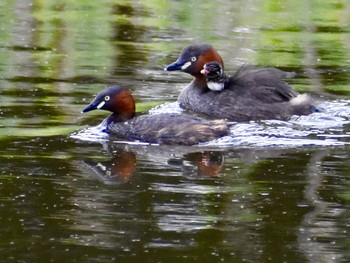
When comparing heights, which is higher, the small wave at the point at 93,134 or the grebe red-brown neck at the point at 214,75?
the grebe red-brown neck at the point at 214,75

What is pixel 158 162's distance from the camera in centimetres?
925

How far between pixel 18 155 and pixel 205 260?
9.93 ft

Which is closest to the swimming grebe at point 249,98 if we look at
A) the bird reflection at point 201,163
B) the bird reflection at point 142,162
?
the bird reflection at point 142,162

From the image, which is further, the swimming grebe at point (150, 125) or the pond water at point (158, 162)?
the swimming grebe at point (150, 125)

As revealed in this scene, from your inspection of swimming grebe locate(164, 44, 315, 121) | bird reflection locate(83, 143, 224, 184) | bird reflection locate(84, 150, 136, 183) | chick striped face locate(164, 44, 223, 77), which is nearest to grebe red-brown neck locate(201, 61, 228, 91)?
swimming grebe locate(164, 44, 315, 121)

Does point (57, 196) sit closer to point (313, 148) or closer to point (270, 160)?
point (270, 160)

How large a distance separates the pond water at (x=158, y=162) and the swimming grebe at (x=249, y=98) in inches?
7.9

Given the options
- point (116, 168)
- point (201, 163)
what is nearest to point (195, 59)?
point (201, 163)

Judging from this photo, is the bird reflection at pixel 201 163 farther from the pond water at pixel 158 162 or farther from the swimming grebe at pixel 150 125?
the swimming grebe at pixel 150 125

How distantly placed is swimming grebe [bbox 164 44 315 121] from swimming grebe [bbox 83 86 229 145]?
1.07m

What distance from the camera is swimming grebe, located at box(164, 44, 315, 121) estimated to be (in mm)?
11344

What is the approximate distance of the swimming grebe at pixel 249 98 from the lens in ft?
37.2

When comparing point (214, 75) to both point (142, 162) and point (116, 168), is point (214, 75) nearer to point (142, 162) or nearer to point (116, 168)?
point (142, 162)

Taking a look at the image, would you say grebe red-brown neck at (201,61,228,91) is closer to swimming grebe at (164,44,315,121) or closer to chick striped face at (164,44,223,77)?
swimming grebe at (164,44,315,121)
